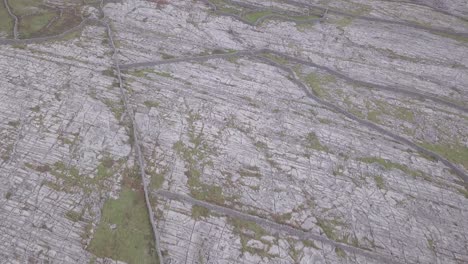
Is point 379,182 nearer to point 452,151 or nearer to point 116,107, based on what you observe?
point 452,151

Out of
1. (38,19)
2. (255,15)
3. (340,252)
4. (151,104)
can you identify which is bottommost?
(340,252)

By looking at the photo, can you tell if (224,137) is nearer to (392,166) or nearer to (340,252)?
(340,252)

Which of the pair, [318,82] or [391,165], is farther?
[318,82]

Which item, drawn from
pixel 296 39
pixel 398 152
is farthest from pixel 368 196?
pixel 296 39

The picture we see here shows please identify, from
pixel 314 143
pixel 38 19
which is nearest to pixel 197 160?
pixel 314 143

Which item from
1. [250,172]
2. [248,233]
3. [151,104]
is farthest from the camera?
[151,104]

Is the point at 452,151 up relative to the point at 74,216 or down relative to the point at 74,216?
up

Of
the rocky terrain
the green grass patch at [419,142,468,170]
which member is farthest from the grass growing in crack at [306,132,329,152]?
the green grass patch at [419,142,468,170]

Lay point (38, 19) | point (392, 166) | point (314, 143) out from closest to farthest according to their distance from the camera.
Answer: point (392, 166) → point (314, 143) → point (38, 19)
